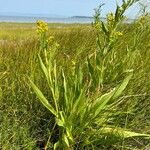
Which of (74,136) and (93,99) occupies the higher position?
(93,99)

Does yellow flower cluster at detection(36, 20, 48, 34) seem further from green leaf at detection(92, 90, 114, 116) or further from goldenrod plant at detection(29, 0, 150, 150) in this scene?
green leaf at detection(92, 90, 114, 116)

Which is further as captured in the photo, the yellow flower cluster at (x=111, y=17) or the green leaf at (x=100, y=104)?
the yellow flower cluster at (x=111, y=17)

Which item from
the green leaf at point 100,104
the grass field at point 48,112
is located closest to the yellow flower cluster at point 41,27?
the grass field at point 48,112

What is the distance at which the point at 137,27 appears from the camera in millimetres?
6348

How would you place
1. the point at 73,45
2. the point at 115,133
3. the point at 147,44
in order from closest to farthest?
1. the point at 115,133
2. the point at 147,44
3. the point at 73,45

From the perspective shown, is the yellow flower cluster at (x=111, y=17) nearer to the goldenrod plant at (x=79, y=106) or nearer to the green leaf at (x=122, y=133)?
the goldenrod plant at (x=79, y=106)

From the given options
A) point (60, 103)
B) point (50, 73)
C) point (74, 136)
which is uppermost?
point (50, 73)

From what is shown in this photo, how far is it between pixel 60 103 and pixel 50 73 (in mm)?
296

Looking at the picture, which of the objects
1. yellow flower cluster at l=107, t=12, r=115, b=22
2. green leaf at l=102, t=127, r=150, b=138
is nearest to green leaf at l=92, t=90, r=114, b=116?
green leaf at l=102, t=127, r=150, b=138

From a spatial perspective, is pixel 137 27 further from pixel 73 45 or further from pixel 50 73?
pixel 50 73

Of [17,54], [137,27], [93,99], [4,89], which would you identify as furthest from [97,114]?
[137,27]

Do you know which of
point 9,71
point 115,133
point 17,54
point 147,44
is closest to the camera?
point 115,133

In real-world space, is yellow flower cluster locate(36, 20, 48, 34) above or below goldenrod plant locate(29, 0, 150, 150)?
above

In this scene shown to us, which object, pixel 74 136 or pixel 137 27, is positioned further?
pixel 137 27
